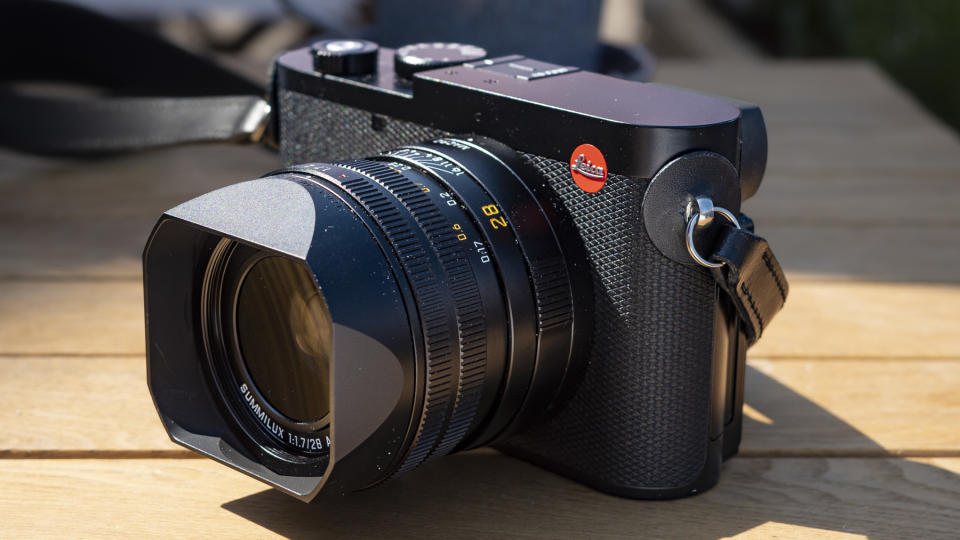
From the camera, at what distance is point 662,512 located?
0.79 meters

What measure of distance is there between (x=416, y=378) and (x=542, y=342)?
11 cm

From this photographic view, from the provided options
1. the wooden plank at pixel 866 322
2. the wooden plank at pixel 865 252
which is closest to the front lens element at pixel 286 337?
the wooden plank at pixel 866 322

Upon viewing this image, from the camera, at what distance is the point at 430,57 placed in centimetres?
Result: 84

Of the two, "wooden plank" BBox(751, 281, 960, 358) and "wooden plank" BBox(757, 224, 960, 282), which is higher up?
"wooden plank" BBox(757, 224, 960, 282)

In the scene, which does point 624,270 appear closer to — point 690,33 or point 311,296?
point 311,296

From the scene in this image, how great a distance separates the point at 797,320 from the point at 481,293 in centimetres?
50

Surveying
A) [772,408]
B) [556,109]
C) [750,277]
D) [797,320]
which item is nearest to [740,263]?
[750,277]

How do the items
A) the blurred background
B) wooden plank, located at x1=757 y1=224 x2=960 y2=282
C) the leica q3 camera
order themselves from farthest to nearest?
the blurred background
wooden plank, located at x1=757 y1=224 x2=960 y2=282
the leica q3 camera

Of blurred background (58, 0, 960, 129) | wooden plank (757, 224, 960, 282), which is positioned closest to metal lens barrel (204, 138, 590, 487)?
wooden plank (757, 224, 960, 282)

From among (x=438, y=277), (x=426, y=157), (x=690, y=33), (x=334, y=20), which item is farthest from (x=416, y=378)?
(x=690, y=33)

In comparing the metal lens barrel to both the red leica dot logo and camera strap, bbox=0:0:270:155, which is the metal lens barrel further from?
camera strap, bbox=0:0:270:155

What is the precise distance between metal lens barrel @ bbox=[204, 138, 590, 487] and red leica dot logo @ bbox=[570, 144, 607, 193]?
0.03 metres

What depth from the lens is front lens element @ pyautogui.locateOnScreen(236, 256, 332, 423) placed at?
0.73m

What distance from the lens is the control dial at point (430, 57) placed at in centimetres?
83
